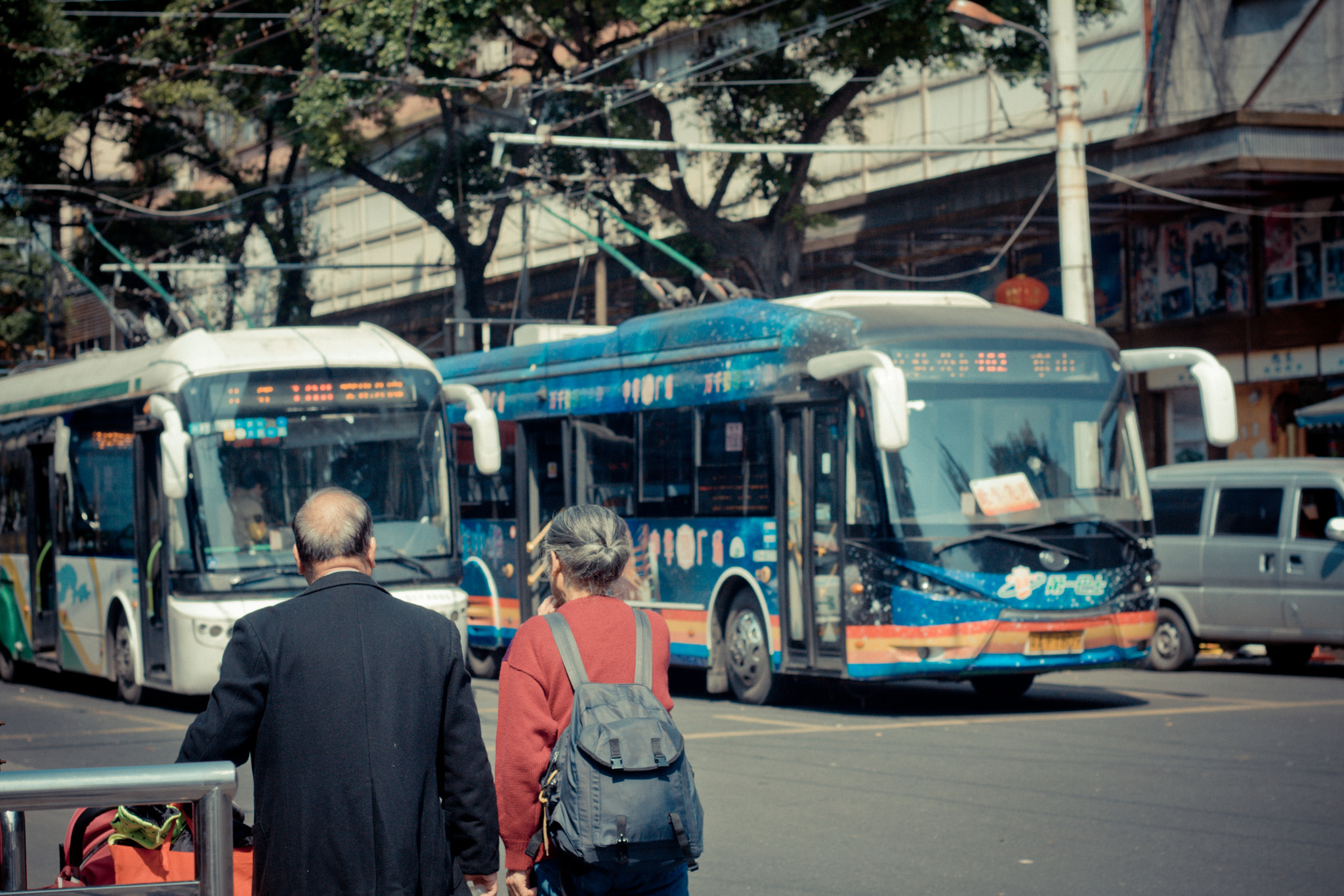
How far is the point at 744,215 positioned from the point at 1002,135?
7490 millimetres

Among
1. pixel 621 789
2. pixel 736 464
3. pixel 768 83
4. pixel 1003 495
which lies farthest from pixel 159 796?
pixel 768 83

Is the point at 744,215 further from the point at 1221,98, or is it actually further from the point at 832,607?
the point at 832,607

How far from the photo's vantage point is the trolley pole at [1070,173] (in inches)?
628

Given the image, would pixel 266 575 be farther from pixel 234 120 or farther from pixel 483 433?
pixel 234 120

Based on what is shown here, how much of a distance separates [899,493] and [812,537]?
95cm

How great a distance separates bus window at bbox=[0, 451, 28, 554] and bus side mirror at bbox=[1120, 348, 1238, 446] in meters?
10.4

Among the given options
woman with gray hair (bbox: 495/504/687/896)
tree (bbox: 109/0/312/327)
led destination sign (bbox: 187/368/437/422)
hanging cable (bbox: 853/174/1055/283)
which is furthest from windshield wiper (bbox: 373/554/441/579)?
hanging cable (bbox: 853/174/1055/283)

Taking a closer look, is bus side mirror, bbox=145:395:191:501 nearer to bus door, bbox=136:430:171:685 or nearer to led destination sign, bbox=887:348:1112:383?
bus door, bbox=136:430:171:685

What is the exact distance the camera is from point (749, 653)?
13.4 m

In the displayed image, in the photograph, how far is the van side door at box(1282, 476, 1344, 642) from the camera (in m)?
14.2

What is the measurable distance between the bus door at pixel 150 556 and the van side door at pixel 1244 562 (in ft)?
29.6

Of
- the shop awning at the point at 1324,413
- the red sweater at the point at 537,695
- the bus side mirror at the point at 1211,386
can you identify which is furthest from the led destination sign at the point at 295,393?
the shop awning at the point at 1324,413

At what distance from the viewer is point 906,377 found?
12156 mm

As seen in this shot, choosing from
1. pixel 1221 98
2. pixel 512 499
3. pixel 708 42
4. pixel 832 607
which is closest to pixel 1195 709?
pixel 832 607
